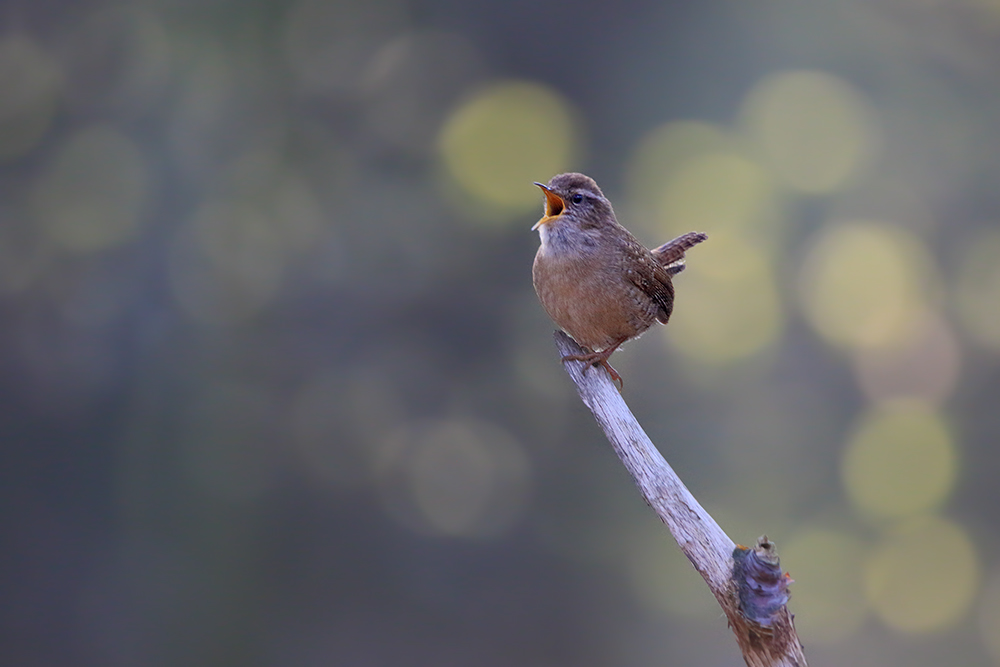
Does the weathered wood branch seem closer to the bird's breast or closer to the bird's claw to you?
the bird's claw

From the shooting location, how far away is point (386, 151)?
25.8ft

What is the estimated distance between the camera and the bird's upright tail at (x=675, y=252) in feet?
12.8

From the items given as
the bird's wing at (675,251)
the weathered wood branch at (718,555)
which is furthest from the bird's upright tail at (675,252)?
the weathered wood branch at (718,555)

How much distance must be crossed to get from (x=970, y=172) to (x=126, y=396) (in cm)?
755

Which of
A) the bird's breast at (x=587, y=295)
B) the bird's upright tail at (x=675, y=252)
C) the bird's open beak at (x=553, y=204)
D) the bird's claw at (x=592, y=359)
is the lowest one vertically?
the bird's claw at (x=592, y=359)

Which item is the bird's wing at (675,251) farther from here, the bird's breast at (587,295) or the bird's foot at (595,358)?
the bird's foot at (595,358)

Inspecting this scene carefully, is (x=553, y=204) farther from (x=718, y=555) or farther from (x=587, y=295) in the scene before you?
(x=718, y=555)

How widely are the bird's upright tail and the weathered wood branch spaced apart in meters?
1.21

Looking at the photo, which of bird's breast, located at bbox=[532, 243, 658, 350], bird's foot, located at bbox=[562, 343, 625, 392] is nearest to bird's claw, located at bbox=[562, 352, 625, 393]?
bird's foot, located at bbox=[562, 343, 625, 392]

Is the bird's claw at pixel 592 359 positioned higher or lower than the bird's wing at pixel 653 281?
lower

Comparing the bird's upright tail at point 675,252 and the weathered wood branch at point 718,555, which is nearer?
the weathered wood branch at point 718,555

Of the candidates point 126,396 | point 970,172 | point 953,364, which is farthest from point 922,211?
point 126,396

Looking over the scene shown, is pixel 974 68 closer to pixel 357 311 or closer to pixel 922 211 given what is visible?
pixel 922 211

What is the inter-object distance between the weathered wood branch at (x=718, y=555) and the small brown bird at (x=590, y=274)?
32 centimetres
